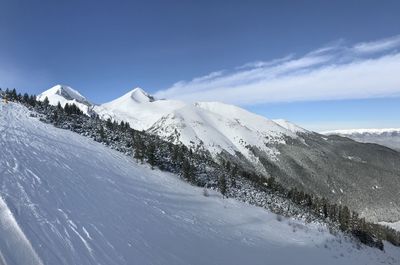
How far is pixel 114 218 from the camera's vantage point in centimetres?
1520

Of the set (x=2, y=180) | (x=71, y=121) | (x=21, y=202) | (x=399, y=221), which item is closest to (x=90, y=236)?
(x=21, y=202)

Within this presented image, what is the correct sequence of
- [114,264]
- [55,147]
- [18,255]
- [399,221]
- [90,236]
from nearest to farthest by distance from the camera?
[18,255]
[114,264]
[90,236]
[55,147]
[399,221]

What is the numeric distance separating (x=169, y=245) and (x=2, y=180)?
→ 6802 millimetres

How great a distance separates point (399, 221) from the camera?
18725 centimetres

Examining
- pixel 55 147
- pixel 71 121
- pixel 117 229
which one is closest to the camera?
pixel 117 229

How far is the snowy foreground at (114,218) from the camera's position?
11141 millimetres

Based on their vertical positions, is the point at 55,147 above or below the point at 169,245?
above

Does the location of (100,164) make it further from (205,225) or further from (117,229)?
(117,229)

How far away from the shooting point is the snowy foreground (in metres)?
11.1

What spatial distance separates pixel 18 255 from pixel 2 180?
609 centimetres

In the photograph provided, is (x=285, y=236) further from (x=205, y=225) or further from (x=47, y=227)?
(x=47, y=227)

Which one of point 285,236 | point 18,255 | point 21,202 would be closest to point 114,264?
point 18,255

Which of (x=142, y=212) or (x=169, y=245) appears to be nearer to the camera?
(x=169, y=245)

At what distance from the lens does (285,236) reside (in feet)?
83.8
